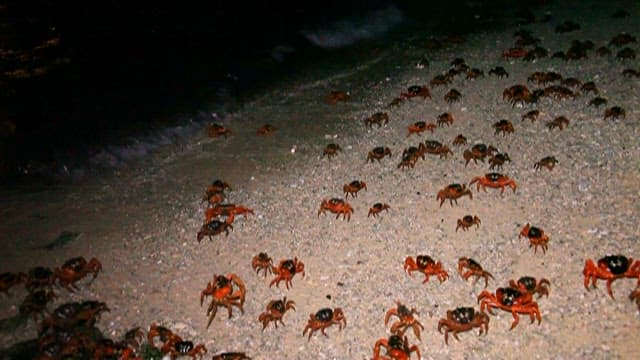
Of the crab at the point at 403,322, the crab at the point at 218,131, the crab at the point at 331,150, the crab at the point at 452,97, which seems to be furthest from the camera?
the crab at the point at 218,131

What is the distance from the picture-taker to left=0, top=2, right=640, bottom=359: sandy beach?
6301 millimetres

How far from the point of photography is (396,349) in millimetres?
5773

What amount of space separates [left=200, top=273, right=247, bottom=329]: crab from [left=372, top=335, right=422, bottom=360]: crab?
217cm

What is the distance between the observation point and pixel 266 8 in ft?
79.5

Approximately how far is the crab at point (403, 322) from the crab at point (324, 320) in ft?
1.95

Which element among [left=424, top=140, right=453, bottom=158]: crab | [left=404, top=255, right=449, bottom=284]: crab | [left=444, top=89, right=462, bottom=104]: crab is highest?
[left=444, top=89, right=462, bottom=104]: crab

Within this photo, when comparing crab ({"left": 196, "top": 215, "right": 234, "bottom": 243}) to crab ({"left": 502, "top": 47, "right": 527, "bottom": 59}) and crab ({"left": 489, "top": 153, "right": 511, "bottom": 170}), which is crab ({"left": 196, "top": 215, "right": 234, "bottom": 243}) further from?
crab ({"left": 502, "top": 47, "right": 527, "bottom": 59})

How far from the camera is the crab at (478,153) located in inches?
376

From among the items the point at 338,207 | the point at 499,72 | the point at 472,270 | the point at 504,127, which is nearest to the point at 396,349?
the point at 472,270

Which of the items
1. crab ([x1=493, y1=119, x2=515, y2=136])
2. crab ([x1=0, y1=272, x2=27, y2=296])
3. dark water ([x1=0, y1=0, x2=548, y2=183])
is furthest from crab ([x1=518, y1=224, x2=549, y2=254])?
dark water ([x1=0, y1=0, x2=548, y2=183])

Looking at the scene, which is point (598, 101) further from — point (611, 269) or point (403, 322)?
point (403, 322)

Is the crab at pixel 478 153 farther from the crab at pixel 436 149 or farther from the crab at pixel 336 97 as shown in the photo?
A: the crab at pixel 336 97

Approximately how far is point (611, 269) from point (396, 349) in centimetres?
286

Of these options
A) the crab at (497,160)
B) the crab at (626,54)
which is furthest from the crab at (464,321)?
the crab at (626,54)
